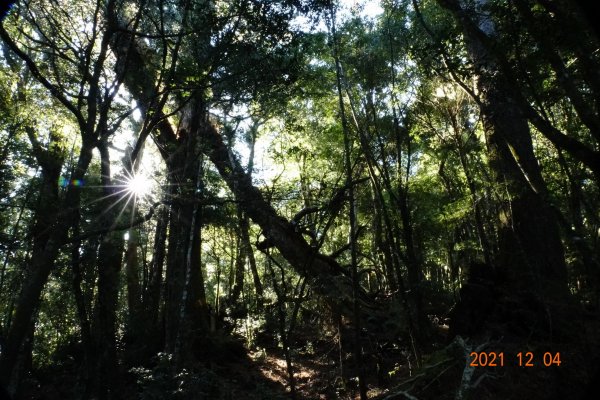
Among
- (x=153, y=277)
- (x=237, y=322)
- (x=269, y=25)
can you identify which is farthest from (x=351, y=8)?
(x=237, y=322)

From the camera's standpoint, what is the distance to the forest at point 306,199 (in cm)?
505

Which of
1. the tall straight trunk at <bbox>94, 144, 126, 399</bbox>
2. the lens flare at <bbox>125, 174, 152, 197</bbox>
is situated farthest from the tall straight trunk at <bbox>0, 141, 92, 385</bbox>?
the lens flare at <bbox>125, 174, 152, 197</bbox>

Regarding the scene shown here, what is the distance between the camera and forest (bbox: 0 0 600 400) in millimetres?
5055

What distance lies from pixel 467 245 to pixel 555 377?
7486 mm

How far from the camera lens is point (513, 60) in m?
4.70

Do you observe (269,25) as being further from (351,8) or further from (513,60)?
(513,60)

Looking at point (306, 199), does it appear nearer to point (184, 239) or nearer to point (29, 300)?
point (184, 239)

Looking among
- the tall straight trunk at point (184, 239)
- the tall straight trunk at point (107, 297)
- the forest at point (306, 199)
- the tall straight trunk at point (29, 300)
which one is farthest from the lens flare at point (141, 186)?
the tall straight trunk at point (29, 300)

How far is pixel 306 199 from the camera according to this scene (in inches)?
288
